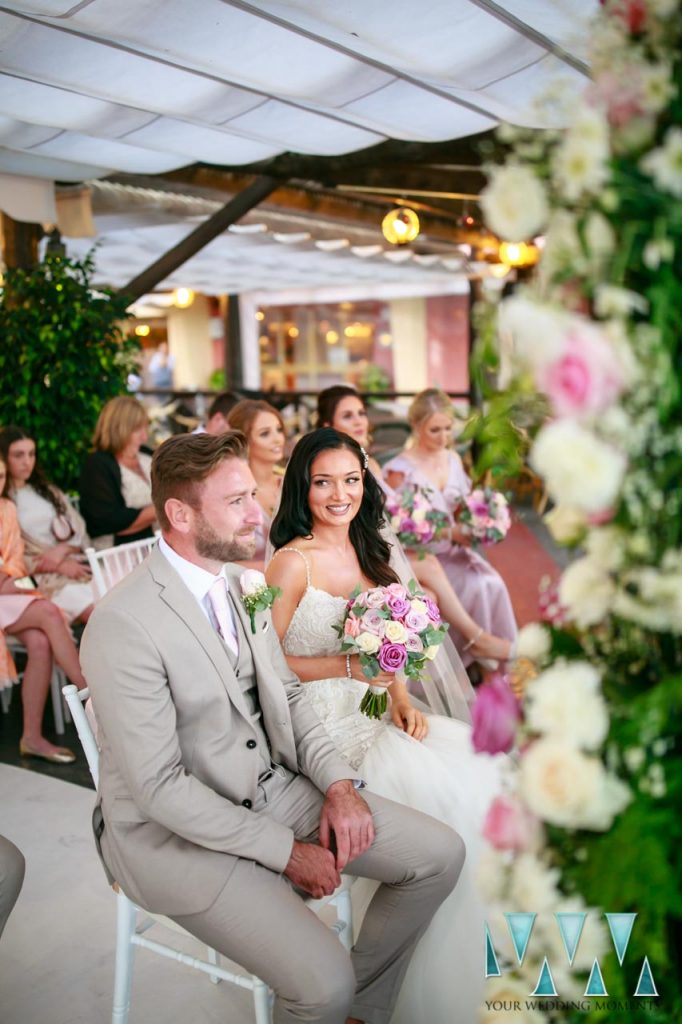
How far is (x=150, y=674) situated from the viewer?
2.16 m

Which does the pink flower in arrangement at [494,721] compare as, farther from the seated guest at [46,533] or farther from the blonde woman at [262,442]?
the seated guest at [46,533]

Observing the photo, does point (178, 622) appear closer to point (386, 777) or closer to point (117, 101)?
point (386, 777)

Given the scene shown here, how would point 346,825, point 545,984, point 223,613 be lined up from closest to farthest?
point 545,984, point 346,825, point 223,613

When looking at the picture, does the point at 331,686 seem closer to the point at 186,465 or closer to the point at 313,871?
the point at 313,871

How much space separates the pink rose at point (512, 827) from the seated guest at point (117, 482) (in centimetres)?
408

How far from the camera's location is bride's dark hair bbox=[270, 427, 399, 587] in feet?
10.4

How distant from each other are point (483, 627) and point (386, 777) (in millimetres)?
2325

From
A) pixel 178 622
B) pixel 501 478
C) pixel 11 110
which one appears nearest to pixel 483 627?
pixel 178 622

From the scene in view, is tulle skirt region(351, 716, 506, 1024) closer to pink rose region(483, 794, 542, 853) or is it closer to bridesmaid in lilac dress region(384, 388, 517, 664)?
pink rose region(483, 794, 542, 853)

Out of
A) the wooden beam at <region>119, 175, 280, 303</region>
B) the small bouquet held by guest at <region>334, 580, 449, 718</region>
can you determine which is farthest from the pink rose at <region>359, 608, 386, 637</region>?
the wooden beam at <region>119, 175, 280, 303</region>

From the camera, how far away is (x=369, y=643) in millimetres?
2689

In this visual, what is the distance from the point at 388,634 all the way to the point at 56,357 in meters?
4.02

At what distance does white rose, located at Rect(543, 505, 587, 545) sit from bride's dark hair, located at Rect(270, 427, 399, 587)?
1.98 meters

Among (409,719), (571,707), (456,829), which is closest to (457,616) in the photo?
(409,719)
